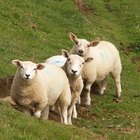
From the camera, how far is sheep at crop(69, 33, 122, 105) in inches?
614

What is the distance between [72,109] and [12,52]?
5.00 m

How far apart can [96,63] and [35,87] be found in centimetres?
505

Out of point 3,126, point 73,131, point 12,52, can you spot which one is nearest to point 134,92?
point 12,52

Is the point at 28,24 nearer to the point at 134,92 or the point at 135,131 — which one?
the point at 134,92

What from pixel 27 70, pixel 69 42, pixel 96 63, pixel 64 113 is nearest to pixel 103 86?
pixel 96 63

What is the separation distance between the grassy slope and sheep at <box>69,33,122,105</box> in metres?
0.52

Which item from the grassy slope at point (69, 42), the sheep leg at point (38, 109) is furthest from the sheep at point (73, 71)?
the sheep leg at point (38, 109)

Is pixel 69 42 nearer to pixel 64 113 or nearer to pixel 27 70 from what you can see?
pixel 64 113

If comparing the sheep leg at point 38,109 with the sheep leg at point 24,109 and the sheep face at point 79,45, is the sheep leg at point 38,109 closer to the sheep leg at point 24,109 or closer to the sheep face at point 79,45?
the sheep leg at point 24,109

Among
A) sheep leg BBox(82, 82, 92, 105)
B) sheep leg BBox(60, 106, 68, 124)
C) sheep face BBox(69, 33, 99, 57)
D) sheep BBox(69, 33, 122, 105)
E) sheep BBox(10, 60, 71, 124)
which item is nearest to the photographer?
sheep BBox(10, 60, 71, 124)

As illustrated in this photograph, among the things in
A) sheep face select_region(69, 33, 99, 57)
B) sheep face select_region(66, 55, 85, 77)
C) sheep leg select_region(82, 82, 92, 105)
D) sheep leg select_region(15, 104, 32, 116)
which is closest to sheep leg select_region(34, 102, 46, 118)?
sheep leg select_region(15, 104, 32, 116)

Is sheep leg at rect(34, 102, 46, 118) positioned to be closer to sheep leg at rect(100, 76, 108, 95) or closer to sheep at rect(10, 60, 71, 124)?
sheep at rect(10, 60, 71, 124)

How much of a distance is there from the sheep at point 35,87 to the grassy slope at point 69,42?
3.37 ft

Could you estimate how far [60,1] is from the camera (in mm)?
31531
